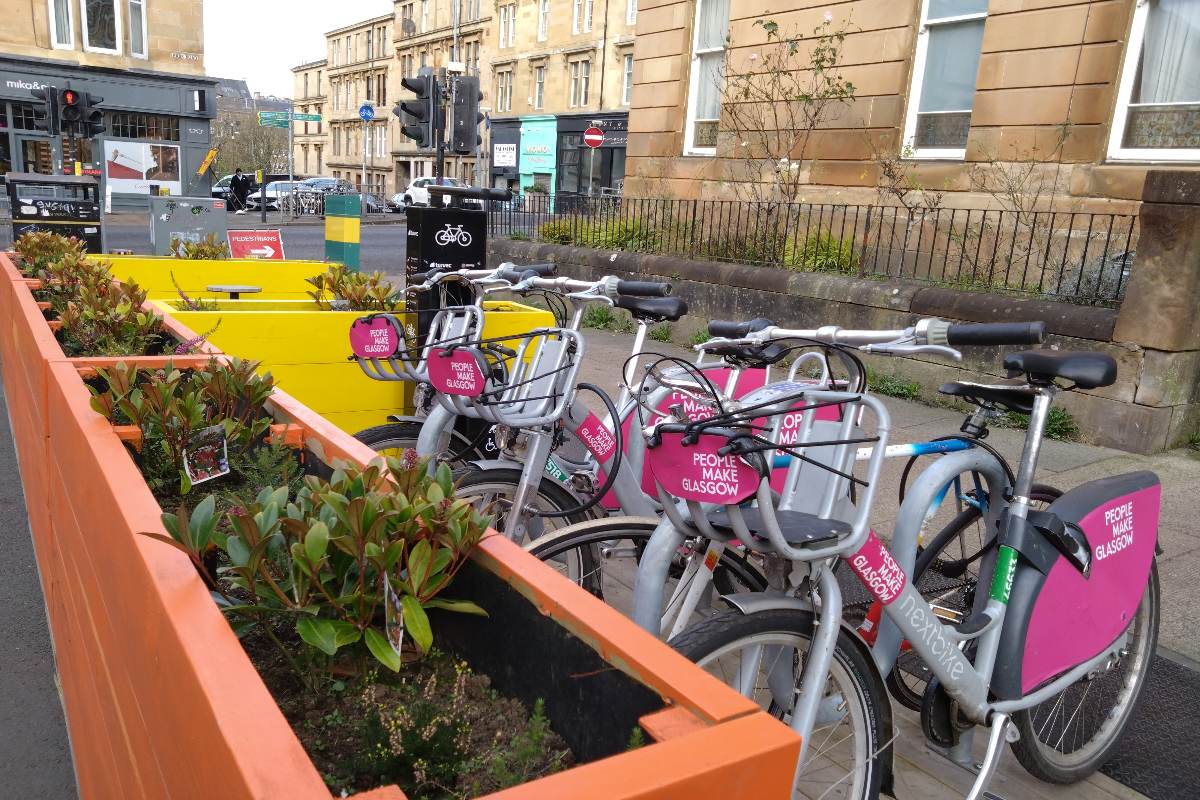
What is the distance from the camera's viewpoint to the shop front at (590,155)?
4166 cm

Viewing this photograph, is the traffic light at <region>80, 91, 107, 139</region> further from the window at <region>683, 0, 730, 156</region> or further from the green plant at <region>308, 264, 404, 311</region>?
the green plant at <region>308, 264, 404, 311</region>

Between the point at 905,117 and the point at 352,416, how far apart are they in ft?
28.8

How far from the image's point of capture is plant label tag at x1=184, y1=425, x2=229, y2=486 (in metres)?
2.92

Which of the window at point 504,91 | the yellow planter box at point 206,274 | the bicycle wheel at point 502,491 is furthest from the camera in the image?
the window at point 504,91

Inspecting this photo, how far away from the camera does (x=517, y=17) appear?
48.2 metres

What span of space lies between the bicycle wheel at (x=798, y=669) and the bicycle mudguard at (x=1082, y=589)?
20.0 inches

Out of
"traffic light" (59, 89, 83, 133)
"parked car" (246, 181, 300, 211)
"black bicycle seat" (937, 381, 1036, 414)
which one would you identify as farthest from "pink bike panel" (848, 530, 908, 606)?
"parked car" (246, 181, 300, 211)

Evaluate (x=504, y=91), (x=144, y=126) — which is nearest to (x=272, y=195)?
(x=144, y=126)

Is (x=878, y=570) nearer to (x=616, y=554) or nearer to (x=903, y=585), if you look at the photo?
(x=903, y=585)

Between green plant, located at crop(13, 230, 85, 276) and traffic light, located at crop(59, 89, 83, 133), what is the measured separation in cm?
1391

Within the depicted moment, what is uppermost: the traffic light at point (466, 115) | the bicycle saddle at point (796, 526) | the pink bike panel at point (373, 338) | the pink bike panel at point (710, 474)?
the traffic light at point (466, 115)

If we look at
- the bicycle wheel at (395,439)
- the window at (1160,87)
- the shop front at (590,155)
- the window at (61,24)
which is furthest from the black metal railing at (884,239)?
the shop front at (590,155)

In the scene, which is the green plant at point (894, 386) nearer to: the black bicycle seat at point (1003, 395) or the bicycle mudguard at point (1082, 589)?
the bicycle mudguard at point (1082, 589)

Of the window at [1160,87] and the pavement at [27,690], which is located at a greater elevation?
the window at [1160,87]
